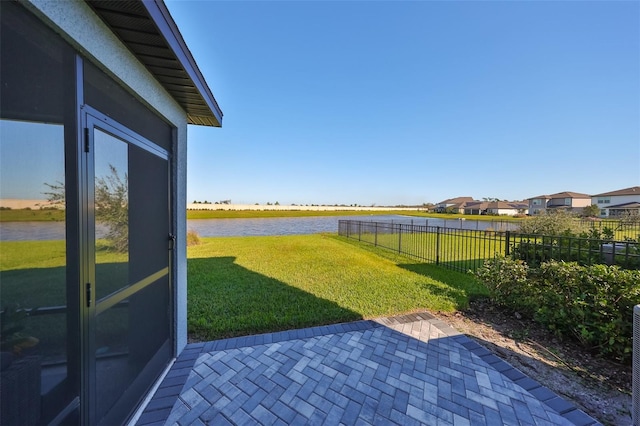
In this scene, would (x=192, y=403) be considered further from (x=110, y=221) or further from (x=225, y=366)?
(x=110, y=221)

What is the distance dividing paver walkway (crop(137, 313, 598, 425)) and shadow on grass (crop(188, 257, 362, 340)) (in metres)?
0.34

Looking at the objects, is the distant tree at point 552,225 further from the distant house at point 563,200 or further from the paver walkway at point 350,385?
the distant house at point 563,200

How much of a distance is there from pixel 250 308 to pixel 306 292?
1.19 metres

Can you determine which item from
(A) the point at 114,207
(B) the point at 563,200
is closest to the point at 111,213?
(A) the point at 114,207

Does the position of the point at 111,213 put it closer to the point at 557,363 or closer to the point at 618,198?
the point at 557,363

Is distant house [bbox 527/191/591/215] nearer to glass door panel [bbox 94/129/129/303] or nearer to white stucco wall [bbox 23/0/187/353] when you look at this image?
white stucco wall [bbox 23/0/187/353]

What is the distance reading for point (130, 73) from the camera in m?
1.82

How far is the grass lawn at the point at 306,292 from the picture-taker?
11.9 ft

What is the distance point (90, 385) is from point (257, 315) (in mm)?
2353

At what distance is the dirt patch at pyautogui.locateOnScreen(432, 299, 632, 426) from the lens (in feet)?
6.88

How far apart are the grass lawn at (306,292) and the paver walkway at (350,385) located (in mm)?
536

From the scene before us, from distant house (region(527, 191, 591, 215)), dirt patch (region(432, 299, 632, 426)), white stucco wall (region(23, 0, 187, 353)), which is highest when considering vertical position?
distant house (region(527, 191, 591, 215))

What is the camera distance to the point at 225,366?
2578 mm

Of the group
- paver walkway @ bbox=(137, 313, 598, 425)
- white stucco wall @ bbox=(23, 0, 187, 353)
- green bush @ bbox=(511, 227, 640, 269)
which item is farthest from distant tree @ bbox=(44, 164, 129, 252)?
green bush @ bbox=(511, 227, 640, 269)
